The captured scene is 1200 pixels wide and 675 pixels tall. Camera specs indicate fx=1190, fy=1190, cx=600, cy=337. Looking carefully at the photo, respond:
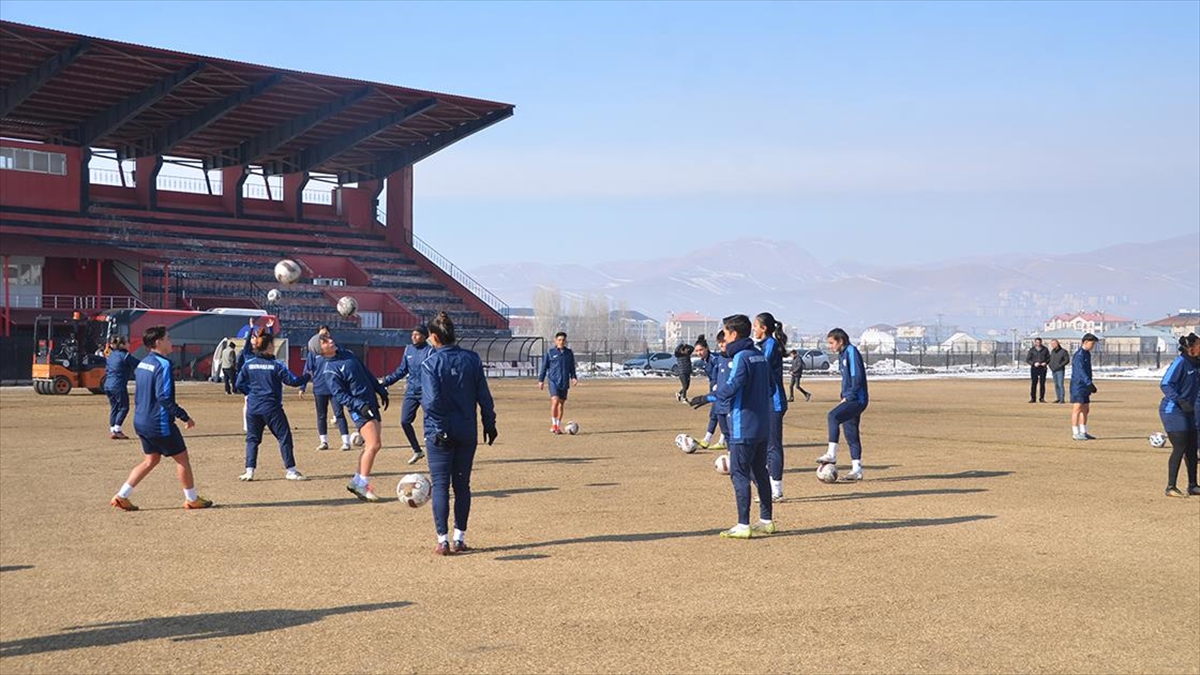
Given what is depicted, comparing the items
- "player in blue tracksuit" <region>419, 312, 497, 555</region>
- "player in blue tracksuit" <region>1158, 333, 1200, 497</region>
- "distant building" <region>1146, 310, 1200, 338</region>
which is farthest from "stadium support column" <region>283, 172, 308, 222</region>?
"distant building" <region>1146, 310, 1200, 338</region>

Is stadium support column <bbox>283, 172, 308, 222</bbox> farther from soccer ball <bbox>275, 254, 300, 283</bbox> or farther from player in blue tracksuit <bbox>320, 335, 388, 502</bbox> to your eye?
player in blue tracksuit <bbox>320, 335, 388, 502</bbox>

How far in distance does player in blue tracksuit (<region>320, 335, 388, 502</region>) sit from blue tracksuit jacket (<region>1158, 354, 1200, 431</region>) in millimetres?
9104

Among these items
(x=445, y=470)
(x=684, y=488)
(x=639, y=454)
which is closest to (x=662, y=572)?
(x=445, y=470)

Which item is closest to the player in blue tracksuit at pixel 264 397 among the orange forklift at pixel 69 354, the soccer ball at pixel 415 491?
the soccer ball at pixel 415 491

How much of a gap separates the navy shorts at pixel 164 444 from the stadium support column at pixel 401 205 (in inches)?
2376

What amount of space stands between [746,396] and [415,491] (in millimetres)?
3184

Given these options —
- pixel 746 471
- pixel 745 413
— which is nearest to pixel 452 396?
pixel 745 413

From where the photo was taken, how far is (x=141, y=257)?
53094 millimetres

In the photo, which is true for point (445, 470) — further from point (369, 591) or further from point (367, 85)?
point (367, 85)

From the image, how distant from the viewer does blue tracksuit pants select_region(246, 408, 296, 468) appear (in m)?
15.1

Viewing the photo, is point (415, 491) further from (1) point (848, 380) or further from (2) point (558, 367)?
(2) point (558, 367)

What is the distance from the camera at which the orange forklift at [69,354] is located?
124ft

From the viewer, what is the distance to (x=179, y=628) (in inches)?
306

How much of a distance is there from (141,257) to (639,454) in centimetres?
4024
